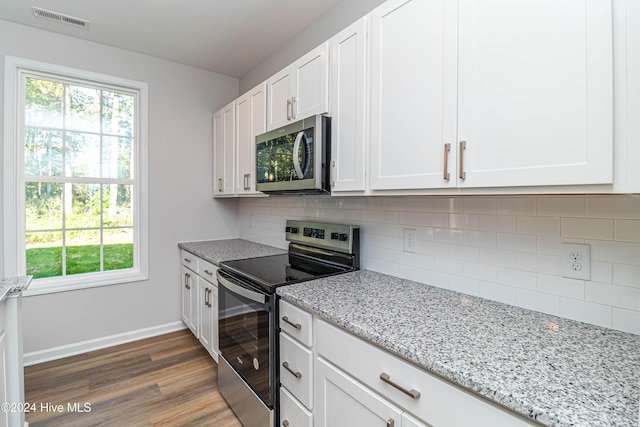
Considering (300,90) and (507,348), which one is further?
(300,90)

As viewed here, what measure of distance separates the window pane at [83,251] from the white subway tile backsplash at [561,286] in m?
3.29

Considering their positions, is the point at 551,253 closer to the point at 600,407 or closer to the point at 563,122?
the point at 563,122

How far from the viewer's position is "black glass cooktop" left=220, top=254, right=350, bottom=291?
1680 millimetres

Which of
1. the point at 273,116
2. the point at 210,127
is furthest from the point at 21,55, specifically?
the point at 273,116

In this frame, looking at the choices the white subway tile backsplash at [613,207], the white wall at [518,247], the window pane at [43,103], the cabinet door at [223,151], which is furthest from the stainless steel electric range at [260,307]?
the window pane at [43,103]

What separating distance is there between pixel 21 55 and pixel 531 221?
11.7ft

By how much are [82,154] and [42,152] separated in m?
0.26

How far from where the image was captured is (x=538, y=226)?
4.08 ft

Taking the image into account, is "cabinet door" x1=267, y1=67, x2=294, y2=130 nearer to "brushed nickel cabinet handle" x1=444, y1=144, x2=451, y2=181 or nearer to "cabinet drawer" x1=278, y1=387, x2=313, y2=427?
"brushed nickel cabinet handle" x1=444, y1=144, x2=451, y2=181

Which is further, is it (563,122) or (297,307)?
(297,307)

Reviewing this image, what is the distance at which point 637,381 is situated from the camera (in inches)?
30.3

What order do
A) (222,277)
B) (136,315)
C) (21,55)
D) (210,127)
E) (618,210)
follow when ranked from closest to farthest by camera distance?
1. (618,210)
2. (222,277)
3. (21,55)
4. (136,315)
5. (210,127)

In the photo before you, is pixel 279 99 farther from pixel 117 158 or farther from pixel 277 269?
pixel 117 158

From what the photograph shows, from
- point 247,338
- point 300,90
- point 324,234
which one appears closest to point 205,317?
point 247,338
